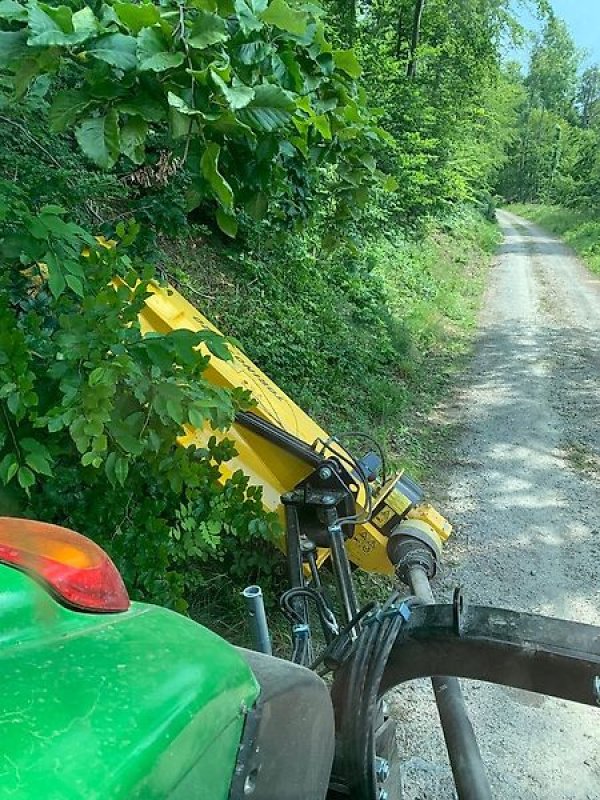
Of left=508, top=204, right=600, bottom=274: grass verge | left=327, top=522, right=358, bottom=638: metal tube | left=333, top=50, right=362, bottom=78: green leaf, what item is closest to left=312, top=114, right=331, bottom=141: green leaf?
left=333, top=50, right=362, bottom=78: green leaf

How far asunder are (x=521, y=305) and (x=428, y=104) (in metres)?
5.73

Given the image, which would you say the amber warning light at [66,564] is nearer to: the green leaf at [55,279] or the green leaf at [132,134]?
the green leaf at [132,134]

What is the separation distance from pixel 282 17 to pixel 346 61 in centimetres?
49

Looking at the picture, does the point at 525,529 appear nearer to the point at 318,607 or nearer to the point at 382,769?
the point at 318,607

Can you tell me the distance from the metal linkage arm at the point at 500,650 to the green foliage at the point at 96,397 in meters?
1.07

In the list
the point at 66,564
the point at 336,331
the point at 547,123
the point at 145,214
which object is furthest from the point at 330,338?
Result: the point at 547,123

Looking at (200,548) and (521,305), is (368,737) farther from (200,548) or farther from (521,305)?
(521,305)

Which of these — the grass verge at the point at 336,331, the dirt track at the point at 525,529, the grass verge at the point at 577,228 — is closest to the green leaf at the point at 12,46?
the dirt track at the point at 525,529

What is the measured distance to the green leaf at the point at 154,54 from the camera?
1649mm

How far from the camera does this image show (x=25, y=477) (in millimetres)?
2537

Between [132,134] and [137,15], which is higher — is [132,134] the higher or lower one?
the lower one

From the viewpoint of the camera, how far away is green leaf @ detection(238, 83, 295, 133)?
1.83 metres

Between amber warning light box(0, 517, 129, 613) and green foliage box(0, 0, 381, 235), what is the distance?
2.82 feet

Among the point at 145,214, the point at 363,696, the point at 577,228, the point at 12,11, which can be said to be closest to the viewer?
the point at 12,11
